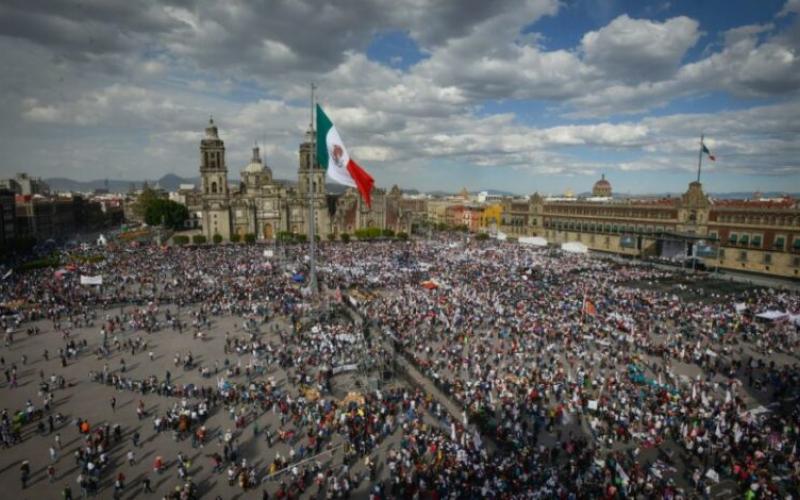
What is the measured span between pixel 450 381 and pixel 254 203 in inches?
2631

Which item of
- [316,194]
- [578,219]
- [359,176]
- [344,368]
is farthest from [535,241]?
[359,176]

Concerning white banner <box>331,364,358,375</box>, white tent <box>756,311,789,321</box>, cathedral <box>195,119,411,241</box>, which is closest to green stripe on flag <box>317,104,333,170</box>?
white banner <box>331,364,358,375</box>

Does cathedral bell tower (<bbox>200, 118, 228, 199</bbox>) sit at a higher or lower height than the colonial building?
higher

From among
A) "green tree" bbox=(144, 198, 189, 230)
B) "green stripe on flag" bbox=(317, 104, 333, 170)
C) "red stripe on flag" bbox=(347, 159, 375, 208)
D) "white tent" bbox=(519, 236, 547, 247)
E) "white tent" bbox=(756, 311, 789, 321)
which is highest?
"green stripe on flag" bbox=(317, 104, 333, 170)

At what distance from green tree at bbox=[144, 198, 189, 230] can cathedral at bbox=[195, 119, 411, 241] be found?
1247 centimetres

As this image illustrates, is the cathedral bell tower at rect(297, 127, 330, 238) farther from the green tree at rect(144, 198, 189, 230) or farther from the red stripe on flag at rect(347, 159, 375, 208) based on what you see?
the red stripe on flag at rect(347, 159, 375, 208)

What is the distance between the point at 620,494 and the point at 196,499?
12540mm

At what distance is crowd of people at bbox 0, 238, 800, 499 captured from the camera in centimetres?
1437

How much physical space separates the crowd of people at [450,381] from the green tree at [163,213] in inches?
2061

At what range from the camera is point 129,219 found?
449 ft

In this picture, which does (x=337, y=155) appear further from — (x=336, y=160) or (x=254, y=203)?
(x=254, y=203)

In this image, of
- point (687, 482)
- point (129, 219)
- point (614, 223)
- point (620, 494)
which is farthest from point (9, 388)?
point (129, 219)

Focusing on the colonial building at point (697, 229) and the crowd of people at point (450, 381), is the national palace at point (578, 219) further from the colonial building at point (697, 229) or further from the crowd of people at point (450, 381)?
the crowd of people at point (450, 381)

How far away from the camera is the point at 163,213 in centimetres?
9081
